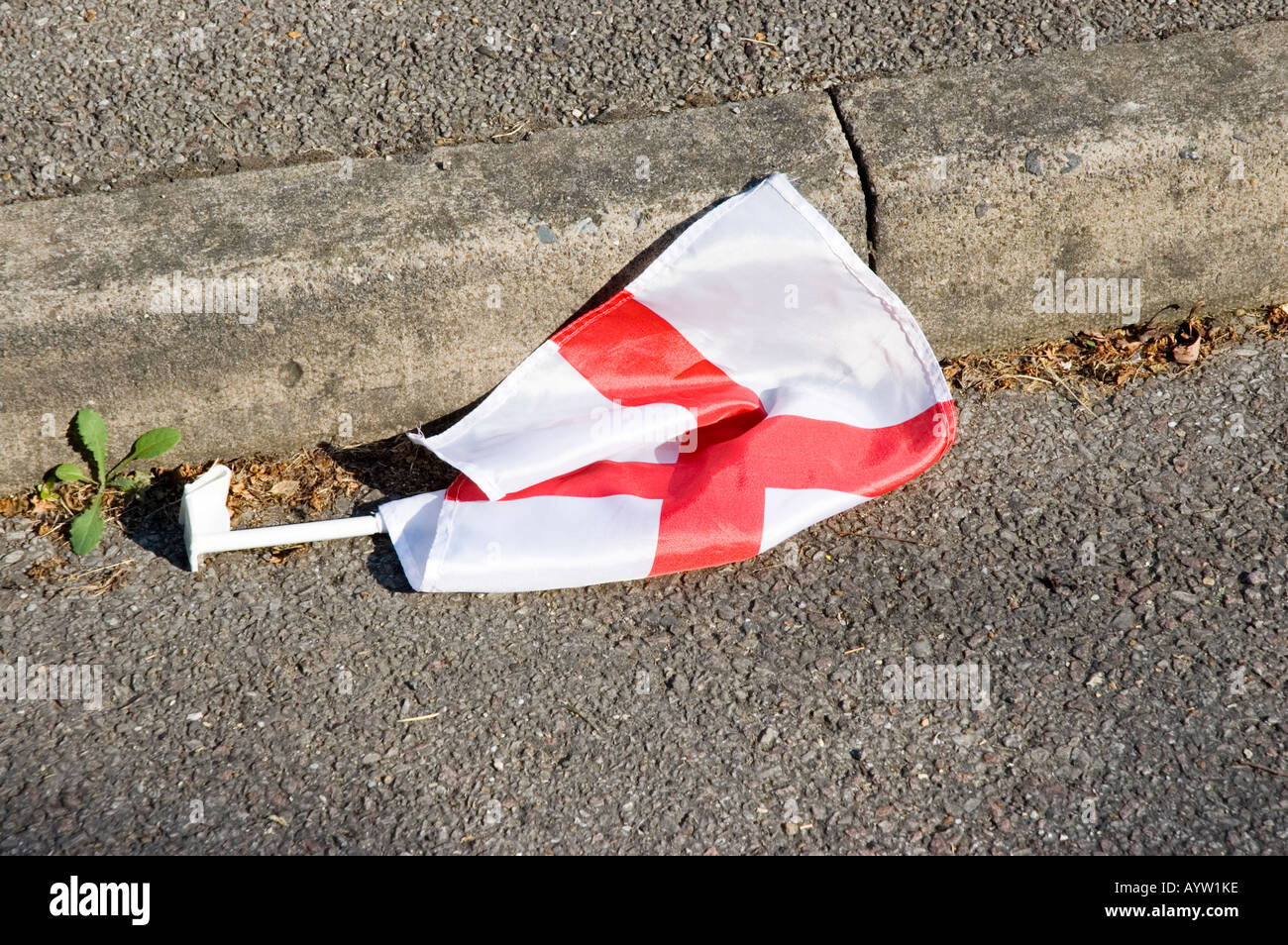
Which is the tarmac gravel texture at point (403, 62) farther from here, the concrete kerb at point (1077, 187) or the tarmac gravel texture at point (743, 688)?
the tarmac gravel texture at point (743, 688)

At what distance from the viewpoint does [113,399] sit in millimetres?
2420

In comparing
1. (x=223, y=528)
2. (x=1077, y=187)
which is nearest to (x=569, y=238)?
(x=223, y=528)

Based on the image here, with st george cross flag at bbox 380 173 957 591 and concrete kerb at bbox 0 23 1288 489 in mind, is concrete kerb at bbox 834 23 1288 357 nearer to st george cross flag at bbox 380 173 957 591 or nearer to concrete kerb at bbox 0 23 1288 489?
concrete kerb at bbox 0 23 1288 489

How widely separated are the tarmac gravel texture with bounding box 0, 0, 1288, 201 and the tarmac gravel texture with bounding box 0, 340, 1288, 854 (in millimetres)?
955

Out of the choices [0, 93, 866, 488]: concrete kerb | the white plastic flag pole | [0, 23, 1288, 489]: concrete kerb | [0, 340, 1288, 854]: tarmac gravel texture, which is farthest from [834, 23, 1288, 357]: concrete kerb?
the white plastic flag pole

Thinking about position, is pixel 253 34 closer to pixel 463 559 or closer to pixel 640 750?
pixel 463 559

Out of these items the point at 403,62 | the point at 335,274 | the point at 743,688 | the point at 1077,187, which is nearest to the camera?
the point at 743,688

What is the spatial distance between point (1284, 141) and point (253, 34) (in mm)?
2485

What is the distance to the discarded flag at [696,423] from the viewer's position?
2.33 meters

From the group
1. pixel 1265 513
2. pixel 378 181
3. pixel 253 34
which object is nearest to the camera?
pixel 1265 513

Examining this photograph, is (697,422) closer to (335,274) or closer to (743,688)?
(743,688)

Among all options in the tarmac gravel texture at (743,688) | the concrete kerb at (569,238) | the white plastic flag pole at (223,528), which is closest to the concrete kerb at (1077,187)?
the concrete kerb at (569,238)

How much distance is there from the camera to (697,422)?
8.49 feet
